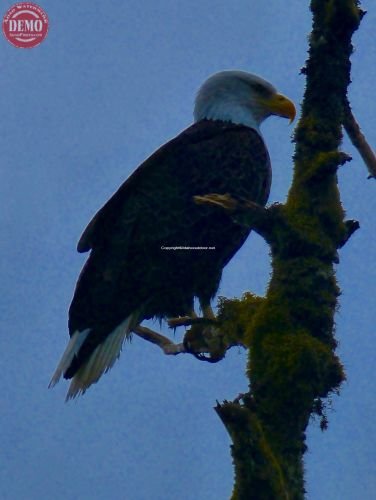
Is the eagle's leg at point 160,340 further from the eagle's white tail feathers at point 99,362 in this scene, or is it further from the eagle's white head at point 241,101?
the eagle's white head at point 241,101

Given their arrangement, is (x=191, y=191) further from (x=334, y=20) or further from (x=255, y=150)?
(x=334, y=20)

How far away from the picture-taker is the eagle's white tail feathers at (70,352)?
6105mm

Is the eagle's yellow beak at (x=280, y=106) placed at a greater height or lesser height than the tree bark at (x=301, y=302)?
greater

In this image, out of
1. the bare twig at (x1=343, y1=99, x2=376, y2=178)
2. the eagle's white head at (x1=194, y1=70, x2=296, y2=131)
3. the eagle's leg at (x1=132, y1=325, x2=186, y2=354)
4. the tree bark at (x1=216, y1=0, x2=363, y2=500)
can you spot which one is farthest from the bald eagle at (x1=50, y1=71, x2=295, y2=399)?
the bare twig at (x1=343, y1=99, x2=376, y2=178)

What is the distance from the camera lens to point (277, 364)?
459 cm

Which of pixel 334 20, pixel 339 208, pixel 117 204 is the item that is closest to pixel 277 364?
pixel 339 208

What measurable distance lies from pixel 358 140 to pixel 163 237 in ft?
5.32

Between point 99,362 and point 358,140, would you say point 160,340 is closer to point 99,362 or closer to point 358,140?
point 99,362

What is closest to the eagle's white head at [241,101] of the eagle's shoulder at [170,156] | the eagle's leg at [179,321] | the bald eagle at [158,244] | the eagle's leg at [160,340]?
the eagle's shoulder at [170,156]

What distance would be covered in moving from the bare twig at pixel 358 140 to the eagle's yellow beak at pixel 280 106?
1842mm

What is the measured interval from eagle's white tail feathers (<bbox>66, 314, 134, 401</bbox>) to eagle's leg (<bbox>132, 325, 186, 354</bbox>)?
0.45 ft

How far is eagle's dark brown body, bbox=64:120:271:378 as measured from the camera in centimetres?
633

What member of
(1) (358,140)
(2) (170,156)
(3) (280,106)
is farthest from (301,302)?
(3) (280,106)

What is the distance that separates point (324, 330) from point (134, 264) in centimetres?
186
